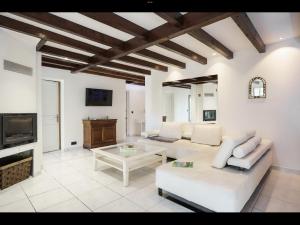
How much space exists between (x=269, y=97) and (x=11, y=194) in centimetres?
462

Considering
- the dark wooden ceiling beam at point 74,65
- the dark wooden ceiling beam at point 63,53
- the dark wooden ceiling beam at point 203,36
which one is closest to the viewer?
the dark wooden ceiling beam at point 203,36

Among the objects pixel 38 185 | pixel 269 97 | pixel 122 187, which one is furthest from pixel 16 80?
pixel 269 97

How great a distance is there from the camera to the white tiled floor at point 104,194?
7.01 ft

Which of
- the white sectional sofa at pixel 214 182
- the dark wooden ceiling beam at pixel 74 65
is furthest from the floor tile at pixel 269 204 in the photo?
the dark wooden ceiling beam at pixel 74 65

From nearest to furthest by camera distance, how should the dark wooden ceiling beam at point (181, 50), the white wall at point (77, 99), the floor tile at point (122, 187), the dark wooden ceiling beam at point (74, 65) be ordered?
the floor tile at point (122, 187), the dark wooden ceiling beam at point (181, 50), the dark wooden ceiling beam at point (74, 65), the white wall at point (77, 99)

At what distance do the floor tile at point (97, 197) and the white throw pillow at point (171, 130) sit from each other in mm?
2294

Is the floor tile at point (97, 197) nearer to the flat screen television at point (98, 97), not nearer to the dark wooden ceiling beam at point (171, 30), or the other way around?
the dark wooden ceiling beam at point (171, 30)

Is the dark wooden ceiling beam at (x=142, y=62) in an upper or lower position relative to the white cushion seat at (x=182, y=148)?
upper

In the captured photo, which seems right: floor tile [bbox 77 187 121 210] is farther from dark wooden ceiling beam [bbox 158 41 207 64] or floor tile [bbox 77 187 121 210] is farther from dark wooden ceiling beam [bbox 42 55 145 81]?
dark wooden ceiling beam [bbox 42 55 145 81]

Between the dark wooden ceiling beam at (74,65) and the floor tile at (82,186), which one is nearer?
the floor tile at (82,186)

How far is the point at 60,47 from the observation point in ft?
11.9
